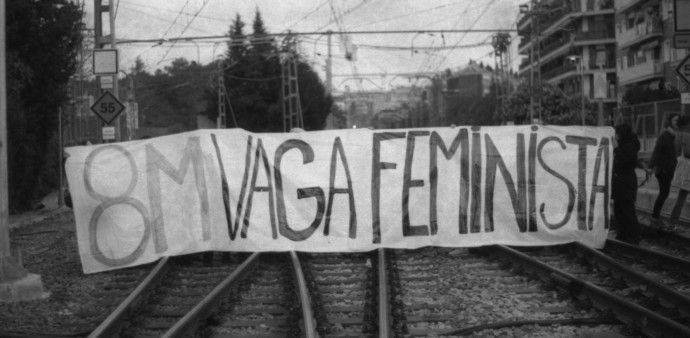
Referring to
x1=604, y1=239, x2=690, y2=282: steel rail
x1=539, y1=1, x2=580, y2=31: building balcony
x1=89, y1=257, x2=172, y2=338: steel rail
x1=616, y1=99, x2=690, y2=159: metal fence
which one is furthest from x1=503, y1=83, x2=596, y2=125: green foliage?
x1=89, y1=257, x2=172, y2=338: steel rail

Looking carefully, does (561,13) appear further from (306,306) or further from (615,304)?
(306,306)

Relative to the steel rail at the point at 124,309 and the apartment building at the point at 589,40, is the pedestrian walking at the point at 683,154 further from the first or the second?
the apartment building at the point at 589,40

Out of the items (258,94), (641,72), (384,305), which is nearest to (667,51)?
(641,72)

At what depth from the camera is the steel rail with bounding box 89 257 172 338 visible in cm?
666

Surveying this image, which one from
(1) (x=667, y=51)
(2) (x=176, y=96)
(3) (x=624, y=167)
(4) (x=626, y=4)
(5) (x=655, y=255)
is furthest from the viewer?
(2) (x=176, y=96)

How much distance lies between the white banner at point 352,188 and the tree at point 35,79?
10.2m

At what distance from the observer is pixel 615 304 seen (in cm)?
722

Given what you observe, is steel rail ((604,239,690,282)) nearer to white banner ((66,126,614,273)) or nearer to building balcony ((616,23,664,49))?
white banner ((66,126,614,273))

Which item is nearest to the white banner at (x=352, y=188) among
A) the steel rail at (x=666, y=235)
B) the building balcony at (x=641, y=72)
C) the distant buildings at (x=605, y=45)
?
the steel rail at (x=666, y=235)

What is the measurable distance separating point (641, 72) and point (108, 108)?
49.0 metres

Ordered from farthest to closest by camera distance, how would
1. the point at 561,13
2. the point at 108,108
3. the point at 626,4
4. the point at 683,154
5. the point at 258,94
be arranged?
the point at 258,94, the point at 561,13, the point at 626,4, the point at 108,108, the point at 683,154

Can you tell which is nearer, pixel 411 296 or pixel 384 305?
pixel 384 305

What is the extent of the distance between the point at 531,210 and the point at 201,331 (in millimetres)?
5178

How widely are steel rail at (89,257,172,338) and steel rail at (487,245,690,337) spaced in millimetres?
4201
